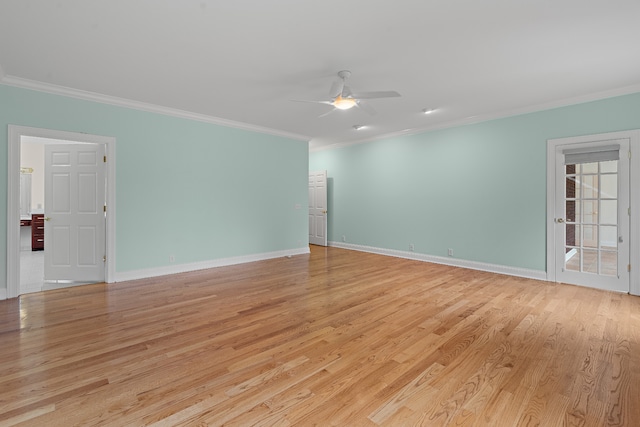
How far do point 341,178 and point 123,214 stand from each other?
4.92 meters

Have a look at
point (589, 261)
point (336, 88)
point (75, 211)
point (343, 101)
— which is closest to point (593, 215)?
point (589, 261)

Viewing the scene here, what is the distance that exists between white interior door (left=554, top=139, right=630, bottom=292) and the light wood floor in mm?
383

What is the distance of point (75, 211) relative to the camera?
4621mm

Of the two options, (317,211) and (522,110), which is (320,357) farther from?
(317,211)

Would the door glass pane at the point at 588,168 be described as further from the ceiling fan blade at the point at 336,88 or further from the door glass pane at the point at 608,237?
the ceiling fan blade at the point at 336,88

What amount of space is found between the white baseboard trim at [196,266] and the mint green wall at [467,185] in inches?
80.4

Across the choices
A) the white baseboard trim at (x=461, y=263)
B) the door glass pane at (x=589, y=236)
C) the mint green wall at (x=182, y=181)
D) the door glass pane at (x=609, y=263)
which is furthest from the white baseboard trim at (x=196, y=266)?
the door glass pane at (x=609, y=263)

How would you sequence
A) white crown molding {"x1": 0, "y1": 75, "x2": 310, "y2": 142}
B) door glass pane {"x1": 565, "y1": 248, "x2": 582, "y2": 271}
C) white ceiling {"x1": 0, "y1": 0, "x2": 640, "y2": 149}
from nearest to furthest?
white ceiling {"x1": 0, "y1": 0, "x2": 640, "y2": 149}, white crown molding {"x1": 0, "y1": 75, "x2": 310, "y2": 142}, door glass pane {"x1": 565, "y1": 248, "x2": 582, "y2": 271}

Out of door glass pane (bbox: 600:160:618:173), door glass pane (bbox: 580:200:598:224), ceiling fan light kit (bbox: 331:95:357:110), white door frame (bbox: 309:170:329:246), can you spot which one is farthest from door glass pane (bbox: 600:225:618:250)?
white door frame (bbox: 309:170:329:246)

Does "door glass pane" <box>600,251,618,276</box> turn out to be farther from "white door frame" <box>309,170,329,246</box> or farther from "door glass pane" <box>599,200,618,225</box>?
"white door frame" <box>309,170,329,246</box>

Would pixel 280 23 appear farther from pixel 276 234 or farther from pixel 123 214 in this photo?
pixel 276 234

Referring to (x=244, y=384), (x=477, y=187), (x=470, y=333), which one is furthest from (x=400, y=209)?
(x=244, y=384)

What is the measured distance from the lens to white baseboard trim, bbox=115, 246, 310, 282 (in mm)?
4726

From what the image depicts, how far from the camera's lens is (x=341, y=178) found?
793 centimetres
